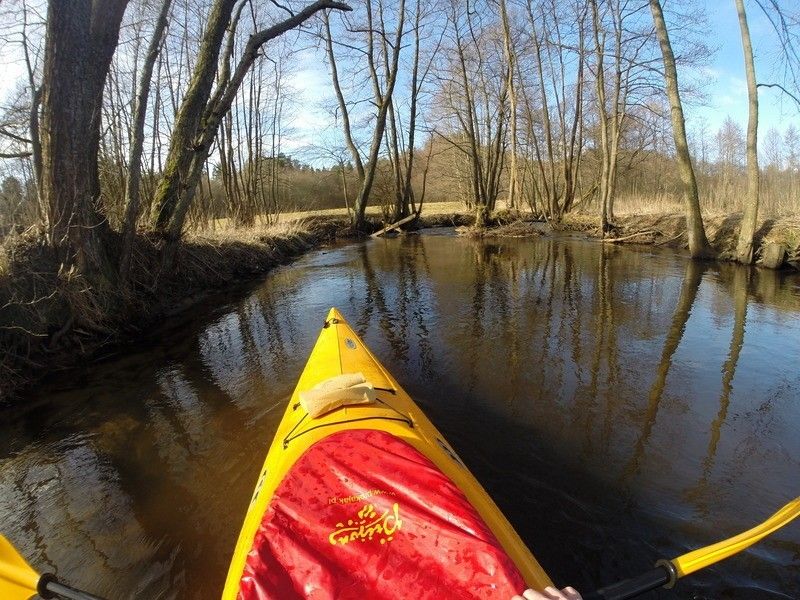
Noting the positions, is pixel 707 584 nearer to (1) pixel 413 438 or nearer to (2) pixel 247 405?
(1) pixel 413 438

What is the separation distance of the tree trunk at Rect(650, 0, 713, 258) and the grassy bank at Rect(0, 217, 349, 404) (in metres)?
11.6

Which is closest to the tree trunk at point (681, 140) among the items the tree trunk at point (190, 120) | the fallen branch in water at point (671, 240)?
the fallen branch in water at point (671, 240)

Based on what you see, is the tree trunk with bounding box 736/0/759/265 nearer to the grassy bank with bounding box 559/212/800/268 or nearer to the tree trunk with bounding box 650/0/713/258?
the grassy bank with bounding box 559/212/800/268

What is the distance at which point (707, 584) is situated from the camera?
2.23 metres

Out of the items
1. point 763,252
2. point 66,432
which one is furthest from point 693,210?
point 66,432

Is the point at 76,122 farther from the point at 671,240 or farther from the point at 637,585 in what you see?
the point at 671,240

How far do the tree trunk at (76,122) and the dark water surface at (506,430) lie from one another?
5.31 feet

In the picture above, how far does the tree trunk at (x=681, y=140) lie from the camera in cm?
1090

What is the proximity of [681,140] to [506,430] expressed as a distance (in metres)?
10.7

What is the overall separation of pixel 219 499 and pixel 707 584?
293 cm

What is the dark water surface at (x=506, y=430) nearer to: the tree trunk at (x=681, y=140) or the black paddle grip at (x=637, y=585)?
the black paddle grip at (x=637, y=585)

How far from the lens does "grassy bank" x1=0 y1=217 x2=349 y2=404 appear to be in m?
5.08

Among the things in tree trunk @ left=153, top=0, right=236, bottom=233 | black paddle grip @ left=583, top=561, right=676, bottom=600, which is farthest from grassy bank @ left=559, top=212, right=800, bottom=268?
tree trunk @ left=153, top=0, right=236, bottom=233

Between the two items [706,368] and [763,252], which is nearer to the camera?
[706,368]
